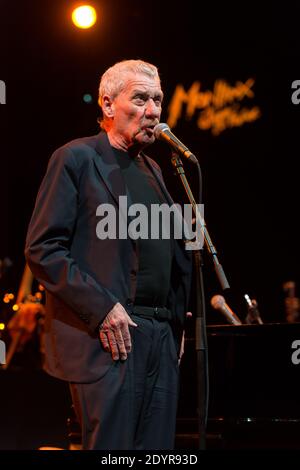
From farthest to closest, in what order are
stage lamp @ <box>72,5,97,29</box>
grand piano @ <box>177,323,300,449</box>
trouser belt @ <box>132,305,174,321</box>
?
stage lamp @ <box>72,5,97,29</box>, grand piano @ <box>177,323,300,449</box>, trouser belt @ <box>132,305,174,321</box>

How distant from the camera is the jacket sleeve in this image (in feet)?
6.83

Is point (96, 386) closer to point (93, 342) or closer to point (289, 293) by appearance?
point (93, 342)

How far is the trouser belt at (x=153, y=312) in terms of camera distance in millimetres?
2225

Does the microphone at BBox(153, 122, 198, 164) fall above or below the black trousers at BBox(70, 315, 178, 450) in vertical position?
above

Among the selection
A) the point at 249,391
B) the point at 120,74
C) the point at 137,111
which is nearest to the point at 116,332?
the point at 137,111

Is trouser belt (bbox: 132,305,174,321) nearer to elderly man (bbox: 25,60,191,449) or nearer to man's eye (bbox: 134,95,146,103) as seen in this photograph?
elderly man (bbox: 25,60,191,449)

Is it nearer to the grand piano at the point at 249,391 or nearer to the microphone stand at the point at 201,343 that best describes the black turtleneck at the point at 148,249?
the microphone stand at the point at 201,343

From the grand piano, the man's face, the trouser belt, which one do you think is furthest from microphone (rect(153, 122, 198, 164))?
the grand piano

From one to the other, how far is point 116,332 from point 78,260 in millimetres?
309

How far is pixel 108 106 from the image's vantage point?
8.40 ft

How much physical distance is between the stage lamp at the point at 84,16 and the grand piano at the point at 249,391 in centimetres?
349

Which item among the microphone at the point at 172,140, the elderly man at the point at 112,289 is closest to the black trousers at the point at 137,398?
the elderly man at the point at 112,289

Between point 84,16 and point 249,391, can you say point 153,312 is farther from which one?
point 84,16

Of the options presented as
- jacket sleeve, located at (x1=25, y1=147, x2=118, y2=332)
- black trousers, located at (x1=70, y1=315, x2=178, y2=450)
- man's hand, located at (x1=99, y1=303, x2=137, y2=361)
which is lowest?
black trousers, located at (x1=70, y1=315, x2=178, y2=450)
